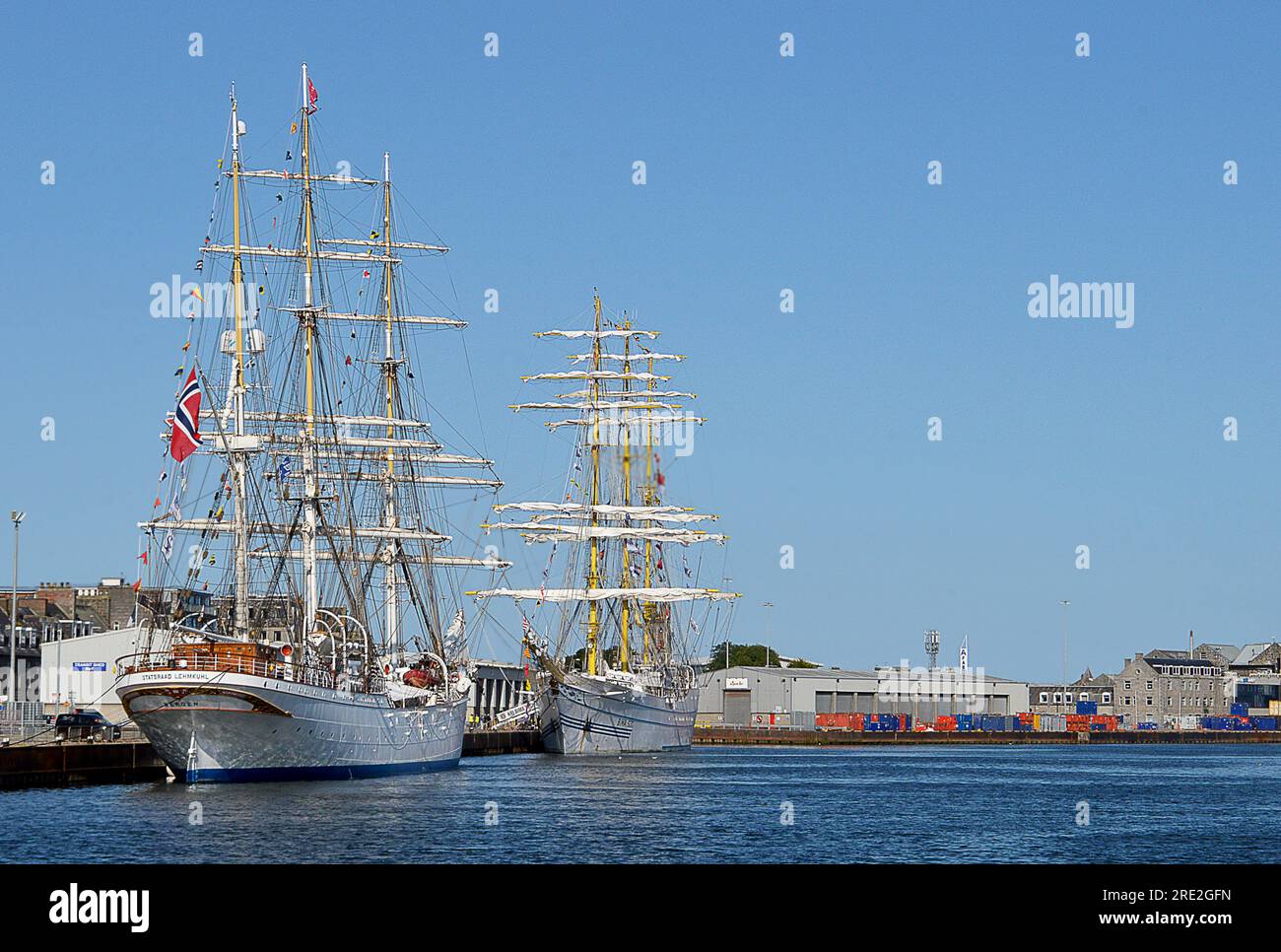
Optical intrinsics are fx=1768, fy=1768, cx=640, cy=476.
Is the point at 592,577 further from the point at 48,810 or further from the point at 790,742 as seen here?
the point at 48,810

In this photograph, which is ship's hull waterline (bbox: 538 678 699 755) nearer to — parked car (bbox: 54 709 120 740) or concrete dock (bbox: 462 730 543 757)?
concrete dock (bbox: 462 730 543 757)

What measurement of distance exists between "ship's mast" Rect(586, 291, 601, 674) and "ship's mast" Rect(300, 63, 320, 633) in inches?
1869

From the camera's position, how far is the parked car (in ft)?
258

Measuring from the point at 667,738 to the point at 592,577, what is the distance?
16.0m

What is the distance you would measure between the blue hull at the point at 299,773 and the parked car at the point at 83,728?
10.7 m

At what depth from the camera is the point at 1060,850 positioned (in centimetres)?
5269

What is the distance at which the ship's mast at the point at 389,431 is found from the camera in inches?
4242

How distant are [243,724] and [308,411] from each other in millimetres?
22149

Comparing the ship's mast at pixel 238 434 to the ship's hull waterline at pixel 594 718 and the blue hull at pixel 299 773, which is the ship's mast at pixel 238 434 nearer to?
the blue hull at pixel 299 773

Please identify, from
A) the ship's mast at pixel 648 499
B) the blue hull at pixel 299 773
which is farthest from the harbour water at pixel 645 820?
the ship's mast at pixel 648 499

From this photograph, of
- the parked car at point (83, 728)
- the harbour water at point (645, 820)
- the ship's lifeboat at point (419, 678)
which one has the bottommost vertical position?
the harbour water at point (645, 820)

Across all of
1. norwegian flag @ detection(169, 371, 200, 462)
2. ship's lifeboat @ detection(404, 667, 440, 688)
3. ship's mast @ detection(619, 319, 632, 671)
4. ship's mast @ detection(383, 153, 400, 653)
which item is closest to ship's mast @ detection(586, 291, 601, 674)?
ship's mast @ detection(619, 319, 632, 671)
